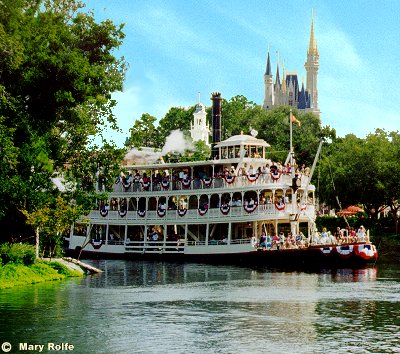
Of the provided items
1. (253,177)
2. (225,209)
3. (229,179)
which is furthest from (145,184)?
(253,177)

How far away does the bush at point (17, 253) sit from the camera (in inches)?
1441

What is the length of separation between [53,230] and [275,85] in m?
157

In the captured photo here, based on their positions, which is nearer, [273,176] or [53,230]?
[53,230]

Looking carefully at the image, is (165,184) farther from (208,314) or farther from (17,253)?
(208,314)

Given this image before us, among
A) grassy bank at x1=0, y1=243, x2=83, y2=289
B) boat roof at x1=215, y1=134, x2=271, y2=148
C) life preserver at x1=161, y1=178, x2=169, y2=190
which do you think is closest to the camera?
grassy bank at x1=0, y1=243, x2=83, y2=289

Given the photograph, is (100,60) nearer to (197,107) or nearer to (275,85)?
(197,107)

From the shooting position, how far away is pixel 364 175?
6975cm

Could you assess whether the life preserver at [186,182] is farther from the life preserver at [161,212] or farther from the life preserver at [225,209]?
the life preserver at [225,209]

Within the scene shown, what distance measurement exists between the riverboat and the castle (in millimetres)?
126498

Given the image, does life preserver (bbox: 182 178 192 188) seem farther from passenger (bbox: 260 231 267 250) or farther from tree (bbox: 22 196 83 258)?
tree (bbox: 22 196 83 258)

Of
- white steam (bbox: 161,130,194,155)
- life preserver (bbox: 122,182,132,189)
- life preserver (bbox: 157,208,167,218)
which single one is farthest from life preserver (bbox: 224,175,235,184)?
white steam (bbox: 161,130,194,155)

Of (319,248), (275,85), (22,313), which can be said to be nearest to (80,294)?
(22,313)

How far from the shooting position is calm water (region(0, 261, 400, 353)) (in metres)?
21.3

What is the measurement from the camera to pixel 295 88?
19100 cm
